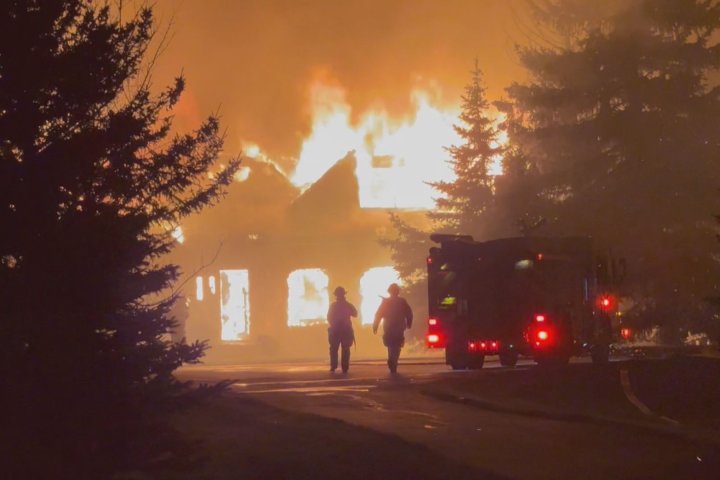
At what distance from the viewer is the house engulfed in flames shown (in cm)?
7019

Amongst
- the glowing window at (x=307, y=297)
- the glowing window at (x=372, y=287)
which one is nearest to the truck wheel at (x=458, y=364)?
the glowing window at (x=372, y=287)

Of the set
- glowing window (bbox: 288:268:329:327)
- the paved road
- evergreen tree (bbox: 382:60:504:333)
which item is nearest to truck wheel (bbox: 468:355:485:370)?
the paved road

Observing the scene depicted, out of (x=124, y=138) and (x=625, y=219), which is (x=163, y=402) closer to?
(x=124, y=138)

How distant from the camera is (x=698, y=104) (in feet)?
137

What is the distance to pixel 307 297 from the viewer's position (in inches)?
2849

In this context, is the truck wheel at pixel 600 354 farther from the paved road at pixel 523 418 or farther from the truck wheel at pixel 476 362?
the paved road at pixel 523 418

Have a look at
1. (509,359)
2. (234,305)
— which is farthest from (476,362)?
Result: (234,305)

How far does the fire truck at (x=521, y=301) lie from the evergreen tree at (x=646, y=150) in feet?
43.4

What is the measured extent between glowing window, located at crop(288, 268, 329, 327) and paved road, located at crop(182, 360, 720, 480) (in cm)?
4669

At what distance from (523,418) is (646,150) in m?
27.8

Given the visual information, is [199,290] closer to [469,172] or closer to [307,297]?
[307,297]

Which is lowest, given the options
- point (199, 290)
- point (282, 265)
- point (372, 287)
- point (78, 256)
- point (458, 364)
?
point (458, 364)

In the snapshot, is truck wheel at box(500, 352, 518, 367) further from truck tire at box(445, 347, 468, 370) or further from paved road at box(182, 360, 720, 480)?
paved road at box(182, 360, 720, 480)

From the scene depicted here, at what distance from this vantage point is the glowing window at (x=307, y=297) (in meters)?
70.2
